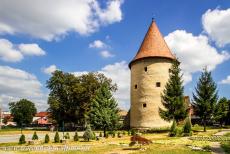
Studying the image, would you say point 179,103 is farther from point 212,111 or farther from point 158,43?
point 158,43

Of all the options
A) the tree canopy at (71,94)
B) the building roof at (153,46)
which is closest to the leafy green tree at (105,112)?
the building roof at (153,46)

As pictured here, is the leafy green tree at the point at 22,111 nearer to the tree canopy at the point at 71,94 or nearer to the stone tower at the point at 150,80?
the tree canopy at the point at 71,94

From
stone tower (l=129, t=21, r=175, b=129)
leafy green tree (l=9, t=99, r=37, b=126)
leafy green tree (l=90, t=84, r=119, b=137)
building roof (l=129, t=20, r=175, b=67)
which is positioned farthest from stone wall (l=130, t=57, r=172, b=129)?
leafy green tree (l=9, t=99, r=37, b=126)

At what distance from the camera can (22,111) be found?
107500mm

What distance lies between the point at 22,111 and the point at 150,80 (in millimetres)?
74315

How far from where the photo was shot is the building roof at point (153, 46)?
147 feet

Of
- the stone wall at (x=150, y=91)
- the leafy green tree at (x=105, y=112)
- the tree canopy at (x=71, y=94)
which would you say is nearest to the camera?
the leafy green tree at (x=105, y=112)

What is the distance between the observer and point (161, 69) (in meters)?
44.3

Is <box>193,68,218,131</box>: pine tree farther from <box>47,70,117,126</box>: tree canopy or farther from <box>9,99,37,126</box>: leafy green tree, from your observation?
<box>9,99,37,126</box>: leafy green tree

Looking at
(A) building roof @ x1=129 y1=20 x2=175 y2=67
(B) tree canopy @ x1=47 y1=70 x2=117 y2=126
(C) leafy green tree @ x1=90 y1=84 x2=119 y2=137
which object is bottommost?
(C) leafy green tree @ x1=90 y1=84 x2=119 y2=137

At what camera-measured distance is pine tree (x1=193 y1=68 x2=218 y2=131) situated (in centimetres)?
3822

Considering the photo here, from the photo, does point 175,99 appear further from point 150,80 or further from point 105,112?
point 105,112

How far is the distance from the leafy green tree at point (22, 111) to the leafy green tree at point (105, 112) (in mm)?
78267

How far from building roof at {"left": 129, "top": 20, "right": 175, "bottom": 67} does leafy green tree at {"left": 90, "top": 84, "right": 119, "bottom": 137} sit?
41.8 feet
